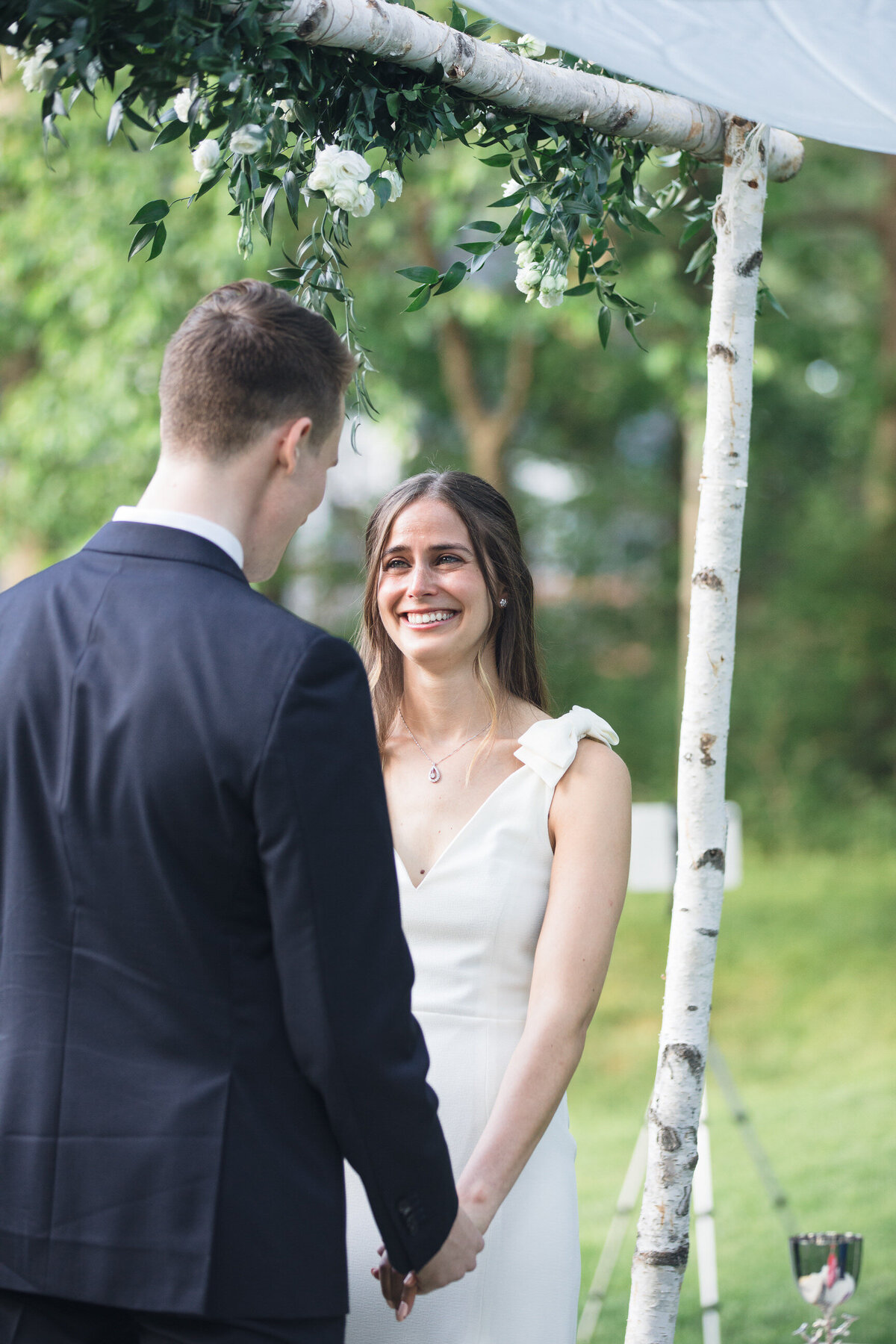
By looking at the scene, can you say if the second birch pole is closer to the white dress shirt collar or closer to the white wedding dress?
the white wedding dress

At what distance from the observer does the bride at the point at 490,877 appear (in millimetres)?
2189

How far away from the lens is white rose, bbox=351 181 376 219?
2.21 meters

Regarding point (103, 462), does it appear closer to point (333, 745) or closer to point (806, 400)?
point (333, 745)

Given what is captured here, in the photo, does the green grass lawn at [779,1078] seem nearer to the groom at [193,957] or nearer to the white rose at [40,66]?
the groom at [193,957]

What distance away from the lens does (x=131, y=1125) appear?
1.46 m

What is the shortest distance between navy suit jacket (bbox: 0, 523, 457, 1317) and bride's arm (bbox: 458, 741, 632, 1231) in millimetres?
615

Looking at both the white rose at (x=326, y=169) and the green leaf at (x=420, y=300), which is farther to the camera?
the green leaf at (x=420, y=300)

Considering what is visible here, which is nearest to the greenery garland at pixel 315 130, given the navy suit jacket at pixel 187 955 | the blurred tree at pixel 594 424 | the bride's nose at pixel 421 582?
the bride's nose at pixel 421 582

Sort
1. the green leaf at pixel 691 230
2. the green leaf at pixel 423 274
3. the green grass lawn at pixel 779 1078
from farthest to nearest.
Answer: the green grass lawn at pixel 779 1078
the green leaf at pixel 691 230
the green leaf at pixel 423 274

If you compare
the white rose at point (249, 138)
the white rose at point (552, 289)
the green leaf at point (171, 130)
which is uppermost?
the white rose at point (552, 289)

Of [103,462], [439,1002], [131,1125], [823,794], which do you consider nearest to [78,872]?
[131,1125]

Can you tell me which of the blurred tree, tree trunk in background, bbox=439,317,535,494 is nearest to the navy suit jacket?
the blurred tree

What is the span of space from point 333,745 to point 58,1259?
2.04 feet

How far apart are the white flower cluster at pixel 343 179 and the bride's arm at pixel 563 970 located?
102cm
